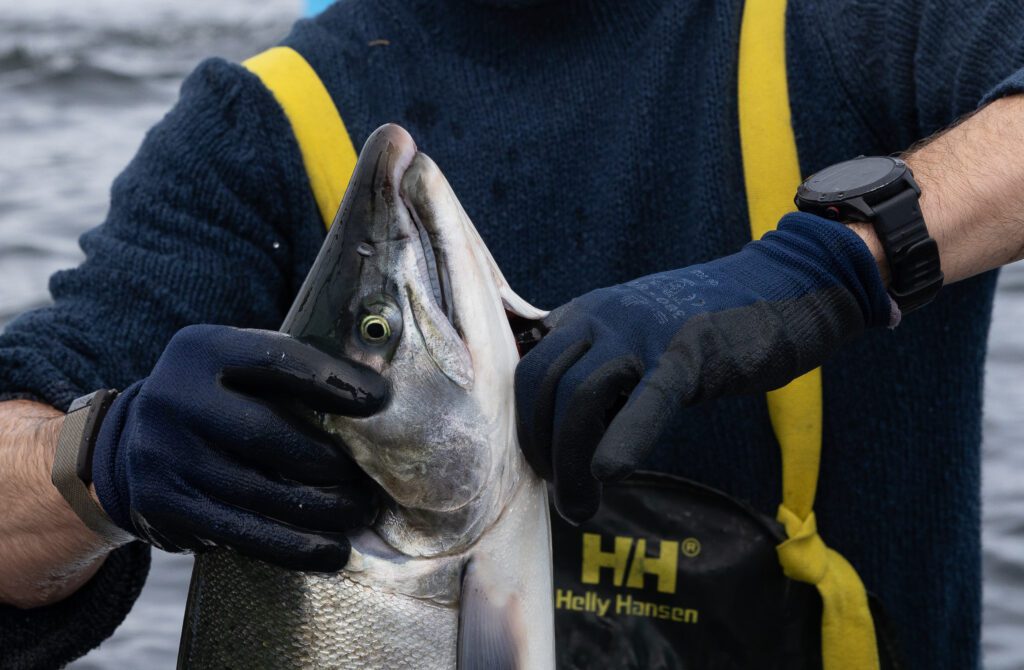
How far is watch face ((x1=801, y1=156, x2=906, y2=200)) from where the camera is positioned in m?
2.08

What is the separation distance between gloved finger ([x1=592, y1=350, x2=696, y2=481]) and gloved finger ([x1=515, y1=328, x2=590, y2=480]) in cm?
10

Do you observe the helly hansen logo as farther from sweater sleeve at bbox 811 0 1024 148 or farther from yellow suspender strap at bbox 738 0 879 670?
sweater sleeve at bbox 811 0 1024 148

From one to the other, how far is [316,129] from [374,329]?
901mm

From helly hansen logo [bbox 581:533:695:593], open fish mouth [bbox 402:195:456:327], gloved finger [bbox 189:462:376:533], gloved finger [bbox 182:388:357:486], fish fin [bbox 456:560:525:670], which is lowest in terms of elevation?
helly hansen logo [bbox 581:533:695:593]

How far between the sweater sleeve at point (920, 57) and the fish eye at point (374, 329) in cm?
102

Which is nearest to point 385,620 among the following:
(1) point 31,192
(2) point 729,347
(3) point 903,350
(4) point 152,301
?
(2) point 729,347

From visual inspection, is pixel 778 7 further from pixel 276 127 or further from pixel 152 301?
pixel 152 301

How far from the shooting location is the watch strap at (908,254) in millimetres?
2037

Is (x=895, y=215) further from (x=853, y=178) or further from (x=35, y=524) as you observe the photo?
(x=35, y=524)

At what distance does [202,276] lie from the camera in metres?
2.64

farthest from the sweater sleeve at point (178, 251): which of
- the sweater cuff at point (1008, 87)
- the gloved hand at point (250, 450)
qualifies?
the sweater cuff at point (1008, 87)

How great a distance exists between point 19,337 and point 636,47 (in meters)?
1.23

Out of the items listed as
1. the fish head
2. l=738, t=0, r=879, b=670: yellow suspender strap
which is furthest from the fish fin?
l=738, t=0, r=879, b=670: yellow suspender strap

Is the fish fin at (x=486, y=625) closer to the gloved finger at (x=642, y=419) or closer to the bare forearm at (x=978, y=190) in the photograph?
the gloved finger at (x=642, y=419)
